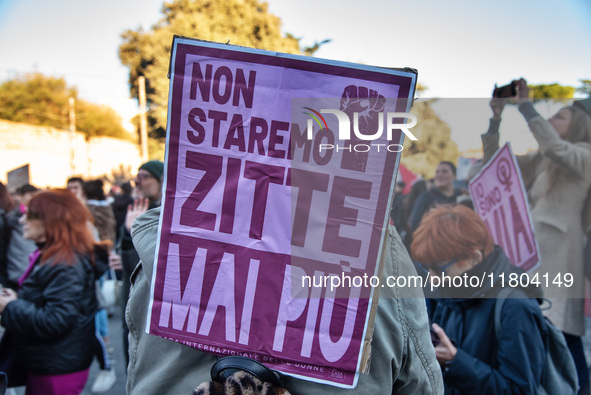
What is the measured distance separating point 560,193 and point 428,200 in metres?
1.48

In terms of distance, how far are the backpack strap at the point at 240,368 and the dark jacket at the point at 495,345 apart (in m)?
1.01

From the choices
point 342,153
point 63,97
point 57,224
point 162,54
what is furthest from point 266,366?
point 63,97

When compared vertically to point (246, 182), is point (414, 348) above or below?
below

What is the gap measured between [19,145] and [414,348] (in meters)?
24.4

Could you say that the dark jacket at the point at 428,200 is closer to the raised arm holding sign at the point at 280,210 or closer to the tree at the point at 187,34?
the raised arm holding sign at the point at 280,210

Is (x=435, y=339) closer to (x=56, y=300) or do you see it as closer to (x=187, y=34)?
(x=56, y=300)

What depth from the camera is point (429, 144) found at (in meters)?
4.09

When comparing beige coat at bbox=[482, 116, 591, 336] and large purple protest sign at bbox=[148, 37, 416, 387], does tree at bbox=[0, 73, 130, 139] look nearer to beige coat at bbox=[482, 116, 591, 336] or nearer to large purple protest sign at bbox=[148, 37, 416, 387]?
beige coat at bbox=[482, 116, 591, 336]

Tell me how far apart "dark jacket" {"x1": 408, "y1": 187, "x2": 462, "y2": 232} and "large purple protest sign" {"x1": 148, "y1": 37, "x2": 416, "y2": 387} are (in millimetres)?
2990

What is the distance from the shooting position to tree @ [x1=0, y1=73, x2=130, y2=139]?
35594mm

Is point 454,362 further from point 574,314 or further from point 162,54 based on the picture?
point 162,54

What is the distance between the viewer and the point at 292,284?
44.9 inches

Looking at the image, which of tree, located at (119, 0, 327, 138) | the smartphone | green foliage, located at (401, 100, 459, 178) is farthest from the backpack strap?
tree, located at (119, 0, 327, 138)

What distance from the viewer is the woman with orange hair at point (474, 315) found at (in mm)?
1739
